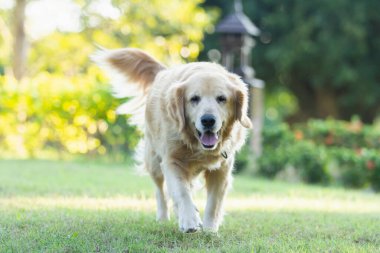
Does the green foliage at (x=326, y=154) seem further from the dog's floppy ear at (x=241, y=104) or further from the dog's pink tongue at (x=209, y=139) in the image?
the dog's pink tongue at (x=209, y=139)

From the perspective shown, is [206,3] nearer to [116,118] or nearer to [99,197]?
[116,118]

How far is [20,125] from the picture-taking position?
15.4 meters

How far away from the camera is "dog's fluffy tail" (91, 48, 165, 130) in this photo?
7472 millimetres

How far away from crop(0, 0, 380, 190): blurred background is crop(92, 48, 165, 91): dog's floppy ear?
83 centimetres

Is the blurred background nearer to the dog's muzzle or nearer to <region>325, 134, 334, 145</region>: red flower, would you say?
<region>325, 134, 334, 145</region>: red flower

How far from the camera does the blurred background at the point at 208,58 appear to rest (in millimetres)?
13695

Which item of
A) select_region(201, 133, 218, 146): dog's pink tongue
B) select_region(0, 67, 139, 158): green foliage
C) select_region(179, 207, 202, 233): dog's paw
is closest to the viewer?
select_region(179, 207, 202, 233): dog's paw

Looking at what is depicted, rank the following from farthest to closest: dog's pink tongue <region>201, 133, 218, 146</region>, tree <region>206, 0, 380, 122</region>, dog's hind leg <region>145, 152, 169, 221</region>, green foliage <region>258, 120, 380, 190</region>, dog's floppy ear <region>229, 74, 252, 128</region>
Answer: tree <region>206, 0, 380, 122</region> → green foliage <region>258, 120, 380, 190</region> → dog's hind leg <region>145, 152, 169, 221</region> → dog's floppy ear <region>229, 74, 252, 128</region> → dog's pink tongue <region>201, 133, 218, 146</region>

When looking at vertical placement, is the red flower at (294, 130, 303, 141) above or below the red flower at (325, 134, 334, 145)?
above

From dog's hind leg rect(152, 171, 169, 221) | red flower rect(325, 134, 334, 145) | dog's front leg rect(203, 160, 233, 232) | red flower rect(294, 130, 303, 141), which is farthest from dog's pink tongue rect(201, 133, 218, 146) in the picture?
red flower rect(325, 134, 334, 145)

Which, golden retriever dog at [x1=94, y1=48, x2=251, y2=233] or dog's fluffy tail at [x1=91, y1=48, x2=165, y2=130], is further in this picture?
dog's fluffy tail at [x1=91, y1=48, x2=165, y2=130]

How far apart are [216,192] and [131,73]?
7.25 feet

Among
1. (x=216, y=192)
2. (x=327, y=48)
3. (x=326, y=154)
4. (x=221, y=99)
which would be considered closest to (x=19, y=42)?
(x=326, y=154)

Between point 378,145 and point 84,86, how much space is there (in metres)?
6.95
